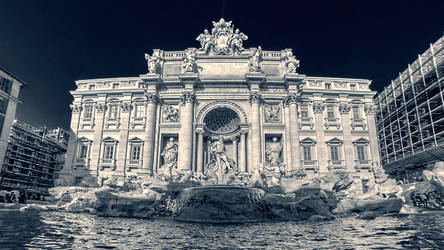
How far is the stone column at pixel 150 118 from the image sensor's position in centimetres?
3014

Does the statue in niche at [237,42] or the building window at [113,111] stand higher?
the statue in niche at [237,42]

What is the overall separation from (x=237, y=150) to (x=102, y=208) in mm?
18240

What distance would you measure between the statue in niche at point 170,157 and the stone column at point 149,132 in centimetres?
141

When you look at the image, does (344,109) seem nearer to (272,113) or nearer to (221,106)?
(272,113)

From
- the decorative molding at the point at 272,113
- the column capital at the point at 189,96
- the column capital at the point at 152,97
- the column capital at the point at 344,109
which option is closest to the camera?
the column capital at the point at 189,96

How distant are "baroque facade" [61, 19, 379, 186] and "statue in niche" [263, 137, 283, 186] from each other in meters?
0.18

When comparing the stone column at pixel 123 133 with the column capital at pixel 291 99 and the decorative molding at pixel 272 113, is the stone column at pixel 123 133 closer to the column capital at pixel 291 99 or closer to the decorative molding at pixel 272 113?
the decorative molding at pixel 272 113

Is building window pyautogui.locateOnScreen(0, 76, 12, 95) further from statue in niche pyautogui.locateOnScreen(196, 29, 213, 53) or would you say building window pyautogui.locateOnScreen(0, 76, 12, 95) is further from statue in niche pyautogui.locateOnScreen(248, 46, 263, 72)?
statue in niche pyautogui.locateOnScreen(248, 46, 263, 72)

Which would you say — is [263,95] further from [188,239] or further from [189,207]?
[188,239]

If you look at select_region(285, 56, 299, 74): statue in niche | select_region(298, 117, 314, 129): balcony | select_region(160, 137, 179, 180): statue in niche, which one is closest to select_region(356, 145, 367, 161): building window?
select_region(298, 117, 314, 129): balcony

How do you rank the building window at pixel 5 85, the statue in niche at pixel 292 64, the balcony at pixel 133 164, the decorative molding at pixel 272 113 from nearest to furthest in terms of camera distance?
the building window at pixel 5 85, the balcony at pixel 133 164, the decorative molding at pixel 272 113, the statue in niche at pixel 292 64

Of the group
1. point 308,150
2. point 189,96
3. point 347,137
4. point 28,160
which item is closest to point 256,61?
point 189,96

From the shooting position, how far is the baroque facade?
30922mm

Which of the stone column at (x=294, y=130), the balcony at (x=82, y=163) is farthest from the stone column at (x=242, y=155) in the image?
the balcony at (x=82, y=163)
